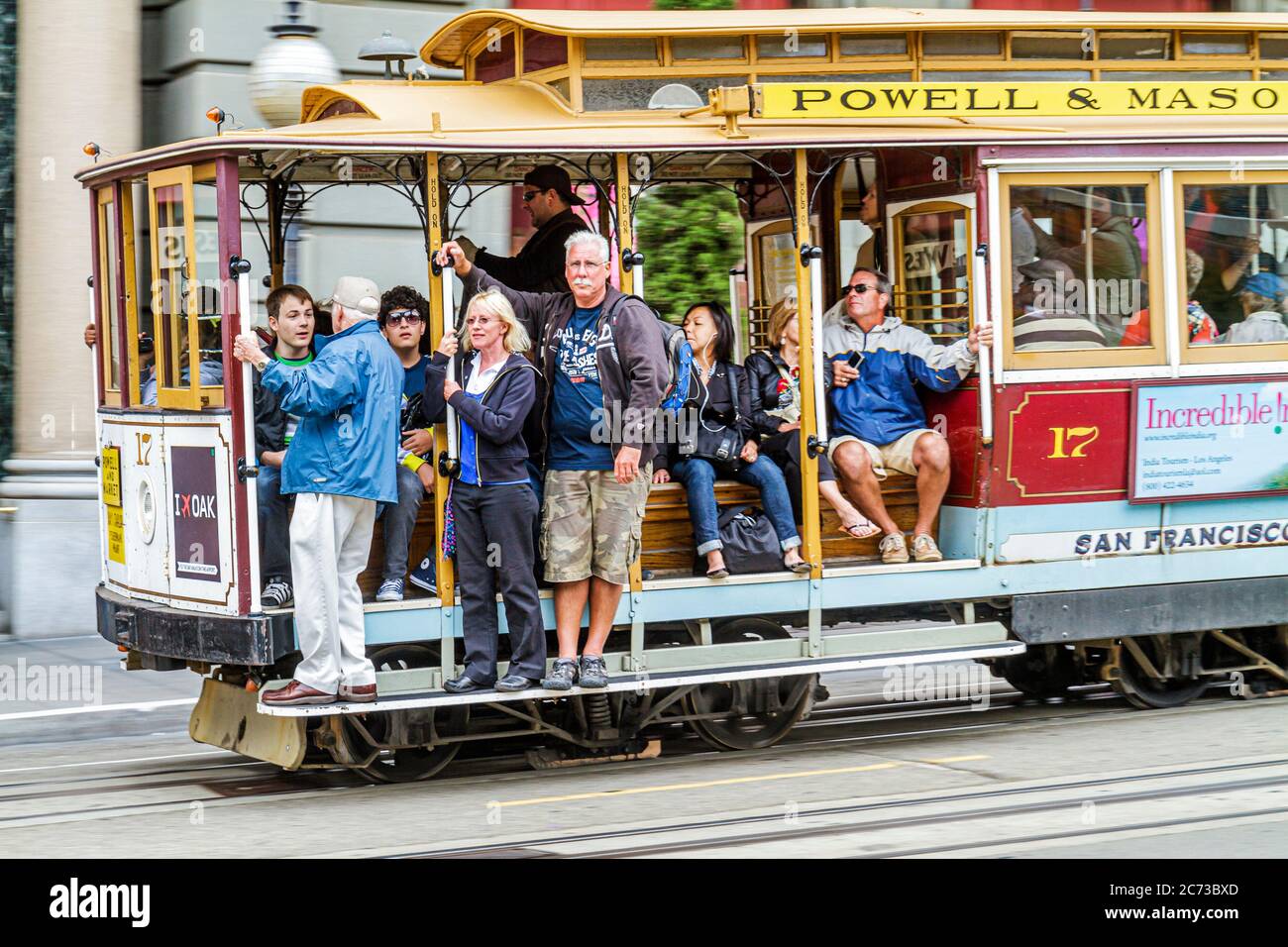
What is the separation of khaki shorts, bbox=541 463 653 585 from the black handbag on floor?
632 millimetres

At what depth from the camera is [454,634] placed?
820 centimetres

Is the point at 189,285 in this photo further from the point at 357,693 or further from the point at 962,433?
the point at 962,433

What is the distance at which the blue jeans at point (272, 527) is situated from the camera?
315 inches

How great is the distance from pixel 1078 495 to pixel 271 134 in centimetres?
453

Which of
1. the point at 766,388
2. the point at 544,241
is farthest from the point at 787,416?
the point at 544,241

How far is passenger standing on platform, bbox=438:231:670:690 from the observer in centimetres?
814

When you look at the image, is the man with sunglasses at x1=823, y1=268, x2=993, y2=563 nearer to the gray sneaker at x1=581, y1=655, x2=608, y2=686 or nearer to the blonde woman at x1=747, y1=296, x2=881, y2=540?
the blonde woman at x1=747, y1=296, x2=881, y2=540

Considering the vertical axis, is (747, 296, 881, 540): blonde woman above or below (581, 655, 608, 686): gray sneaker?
above

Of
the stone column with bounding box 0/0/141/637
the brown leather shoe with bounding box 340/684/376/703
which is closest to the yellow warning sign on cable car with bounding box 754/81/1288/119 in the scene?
the brown leather shoe with bounding box 340/684/376/703

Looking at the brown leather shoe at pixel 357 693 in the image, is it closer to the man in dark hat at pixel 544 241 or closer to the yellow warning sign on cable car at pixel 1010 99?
the man in dark hat at pixel 544 241

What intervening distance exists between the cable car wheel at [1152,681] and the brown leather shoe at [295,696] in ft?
15.1

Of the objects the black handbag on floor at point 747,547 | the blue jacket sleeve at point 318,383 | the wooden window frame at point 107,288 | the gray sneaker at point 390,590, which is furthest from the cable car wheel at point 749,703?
the wooden window frame at point 107,288
